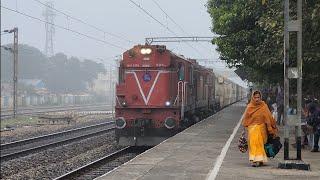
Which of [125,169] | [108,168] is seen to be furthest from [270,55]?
[125,169]

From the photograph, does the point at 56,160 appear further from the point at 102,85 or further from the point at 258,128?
the point at 102,85

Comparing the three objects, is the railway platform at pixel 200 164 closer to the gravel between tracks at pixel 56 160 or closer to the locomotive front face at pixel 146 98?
the locomotive front face at pixel 146 98

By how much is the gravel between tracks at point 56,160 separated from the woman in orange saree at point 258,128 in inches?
212

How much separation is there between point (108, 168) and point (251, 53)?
8.76 meters

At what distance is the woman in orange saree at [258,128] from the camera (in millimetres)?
11406

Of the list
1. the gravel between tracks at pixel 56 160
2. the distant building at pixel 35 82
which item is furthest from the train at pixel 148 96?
the distant building at pixel 35 82

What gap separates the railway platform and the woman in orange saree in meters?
0.27

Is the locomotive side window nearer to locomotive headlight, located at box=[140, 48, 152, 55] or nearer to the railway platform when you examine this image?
locomotive headlight, located at box=[140, 48, 152, 55]

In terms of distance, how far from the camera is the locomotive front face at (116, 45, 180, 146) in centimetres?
1822

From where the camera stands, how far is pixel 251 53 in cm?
2089

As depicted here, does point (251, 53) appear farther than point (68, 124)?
No

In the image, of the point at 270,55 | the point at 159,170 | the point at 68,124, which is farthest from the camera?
the point at 68,124

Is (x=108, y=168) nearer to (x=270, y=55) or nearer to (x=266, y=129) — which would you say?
(x=266, y=129)

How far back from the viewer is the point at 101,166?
49.0ft
